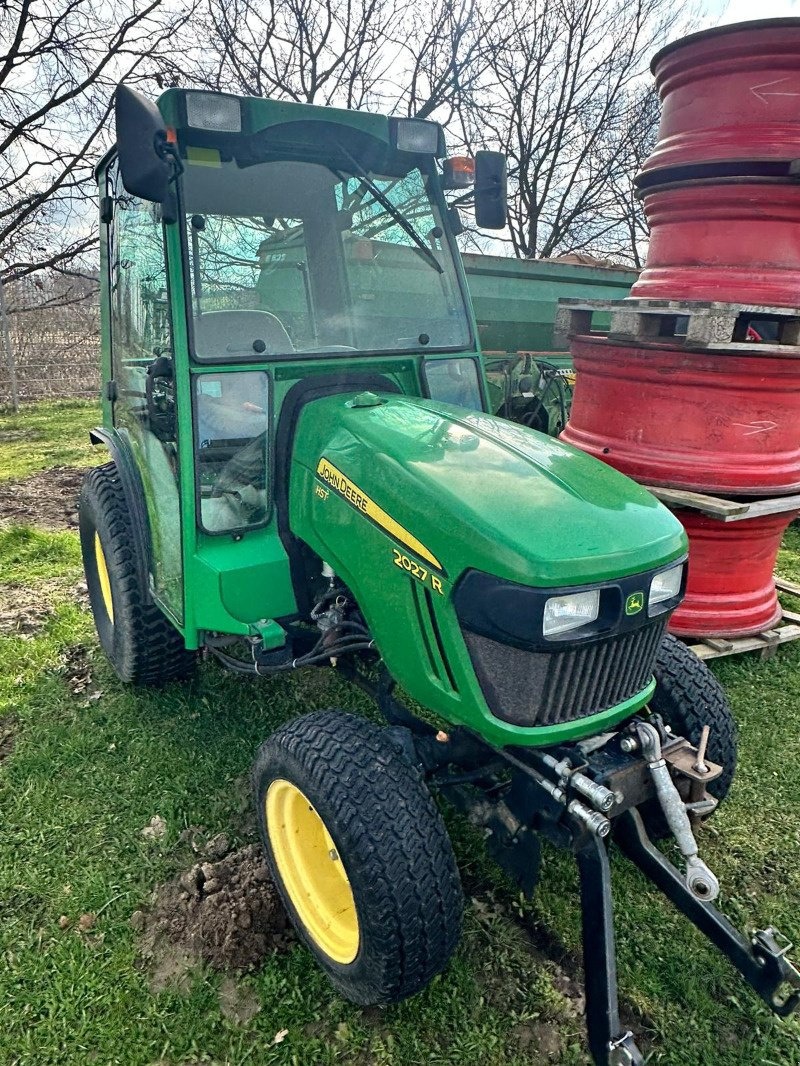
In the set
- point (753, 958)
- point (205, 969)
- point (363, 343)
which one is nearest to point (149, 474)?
point (363, 343)

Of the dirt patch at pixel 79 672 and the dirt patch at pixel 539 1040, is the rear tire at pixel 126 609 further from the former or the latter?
the dirt patch at pixel 539 1040

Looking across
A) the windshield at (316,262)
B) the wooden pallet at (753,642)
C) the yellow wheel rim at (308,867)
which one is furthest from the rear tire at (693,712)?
the windshield at (316,262)

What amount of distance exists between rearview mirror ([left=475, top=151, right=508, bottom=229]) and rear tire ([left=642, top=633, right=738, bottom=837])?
1.71 m

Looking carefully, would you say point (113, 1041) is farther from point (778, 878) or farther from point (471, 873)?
point (778, 878)

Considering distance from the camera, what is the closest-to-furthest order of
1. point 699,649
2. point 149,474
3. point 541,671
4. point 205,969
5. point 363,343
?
1. point 541,671
2. point 205,969
3. point 363,343
4. point 149,474
5. point 699,649

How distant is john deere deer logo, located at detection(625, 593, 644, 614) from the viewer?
1759 millimetres

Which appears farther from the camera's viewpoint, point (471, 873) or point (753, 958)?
point (471, 873)

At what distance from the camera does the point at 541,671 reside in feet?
5.71

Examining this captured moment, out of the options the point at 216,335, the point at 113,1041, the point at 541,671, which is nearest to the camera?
the point at 541,671

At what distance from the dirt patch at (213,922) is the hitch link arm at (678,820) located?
1172mm

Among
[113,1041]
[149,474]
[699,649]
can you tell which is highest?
[149,474]

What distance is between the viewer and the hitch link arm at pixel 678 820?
1.83m

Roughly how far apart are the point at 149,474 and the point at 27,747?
4.00 ft

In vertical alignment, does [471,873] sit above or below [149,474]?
below
